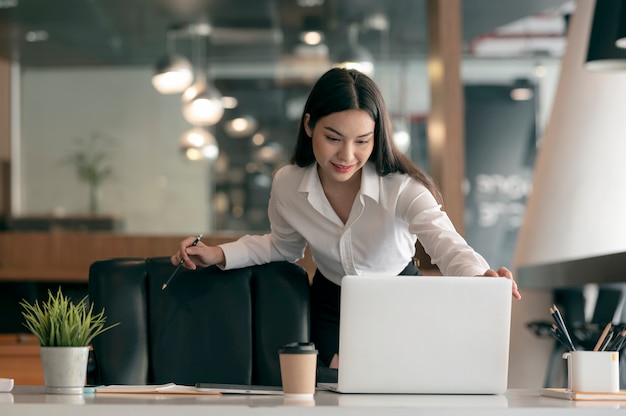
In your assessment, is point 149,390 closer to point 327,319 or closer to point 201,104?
point 327,319

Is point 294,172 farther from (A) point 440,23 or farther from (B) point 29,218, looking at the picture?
(B) point 29,218

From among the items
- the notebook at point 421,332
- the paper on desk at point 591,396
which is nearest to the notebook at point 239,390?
the notebook at point 421,332

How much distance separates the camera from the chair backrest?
8.47 ft

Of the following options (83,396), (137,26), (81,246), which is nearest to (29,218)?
(137,26)

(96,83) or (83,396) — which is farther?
(96,83)

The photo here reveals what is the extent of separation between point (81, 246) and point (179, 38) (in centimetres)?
288

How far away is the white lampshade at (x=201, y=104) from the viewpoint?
342 inches

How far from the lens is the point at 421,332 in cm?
178

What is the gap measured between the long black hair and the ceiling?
603cm

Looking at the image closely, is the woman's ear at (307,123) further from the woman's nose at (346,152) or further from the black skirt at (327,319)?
the black skirt at (327,319)

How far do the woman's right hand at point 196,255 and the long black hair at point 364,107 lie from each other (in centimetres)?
41

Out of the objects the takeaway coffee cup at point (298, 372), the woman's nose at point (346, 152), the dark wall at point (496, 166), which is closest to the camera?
the takeaway coffee cup at point (298, 372)

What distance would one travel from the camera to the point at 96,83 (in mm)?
9617

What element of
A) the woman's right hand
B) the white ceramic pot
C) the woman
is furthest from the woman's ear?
the white ceramic pot
